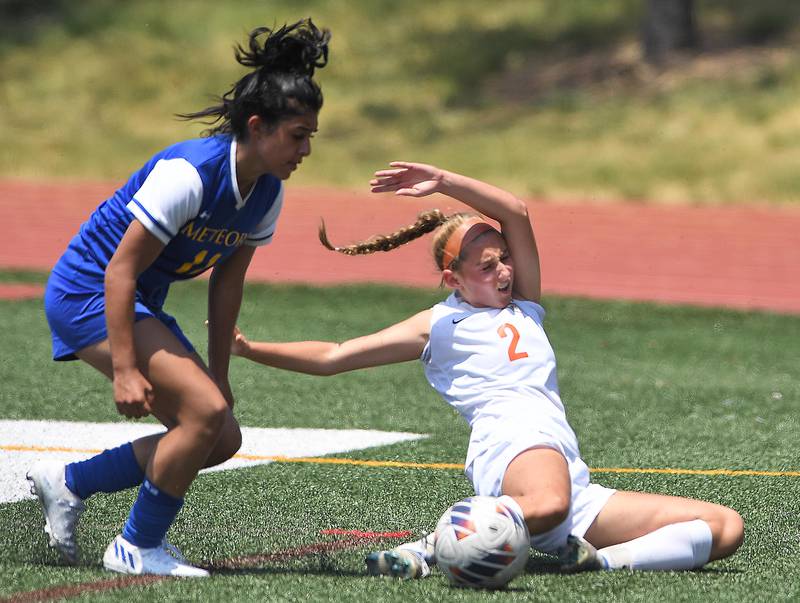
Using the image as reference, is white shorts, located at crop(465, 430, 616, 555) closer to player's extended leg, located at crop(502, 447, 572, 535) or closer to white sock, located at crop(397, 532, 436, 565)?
player's extended leg, located at crop(502, 447, 572, 535)

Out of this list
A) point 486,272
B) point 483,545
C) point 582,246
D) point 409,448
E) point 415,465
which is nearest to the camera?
point 483,545

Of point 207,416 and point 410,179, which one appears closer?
point 207,416

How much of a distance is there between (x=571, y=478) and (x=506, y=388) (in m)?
0.33

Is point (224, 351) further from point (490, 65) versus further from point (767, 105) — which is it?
point (490, 65)

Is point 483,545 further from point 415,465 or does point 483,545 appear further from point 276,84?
point 415,465

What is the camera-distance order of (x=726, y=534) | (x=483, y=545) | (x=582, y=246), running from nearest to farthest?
(x=483, y=545)
(x=726, y=534)
(x=582, y=246)

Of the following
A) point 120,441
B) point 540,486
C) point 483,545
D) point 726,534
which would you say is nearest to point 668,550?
point 726,534

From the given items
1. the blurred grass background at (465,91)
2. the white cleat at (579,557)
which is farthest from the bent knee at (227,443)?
the blurred grass background at (465,91)

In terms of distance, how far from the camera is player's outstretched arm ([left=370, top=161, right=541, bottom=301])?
409 cm

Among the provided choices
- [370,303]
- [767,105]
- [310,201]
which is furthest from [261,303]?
[767,105]

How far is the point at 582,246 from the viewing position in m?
15.6

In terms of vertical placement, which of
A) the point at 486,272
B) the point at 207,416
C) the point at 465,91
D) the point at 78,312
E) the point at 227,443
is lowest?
the point at 227,443

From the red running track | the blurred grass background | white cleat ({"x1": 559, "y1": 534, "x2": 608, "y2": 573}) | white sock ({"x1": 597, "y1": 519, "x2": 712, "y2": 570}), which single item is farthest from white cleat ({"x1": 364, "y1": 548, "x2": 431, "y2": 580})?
the blurred grass background

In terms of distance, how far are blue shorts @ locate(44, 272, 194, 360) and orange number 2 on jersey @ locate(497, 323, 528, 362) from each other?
3.13ft
